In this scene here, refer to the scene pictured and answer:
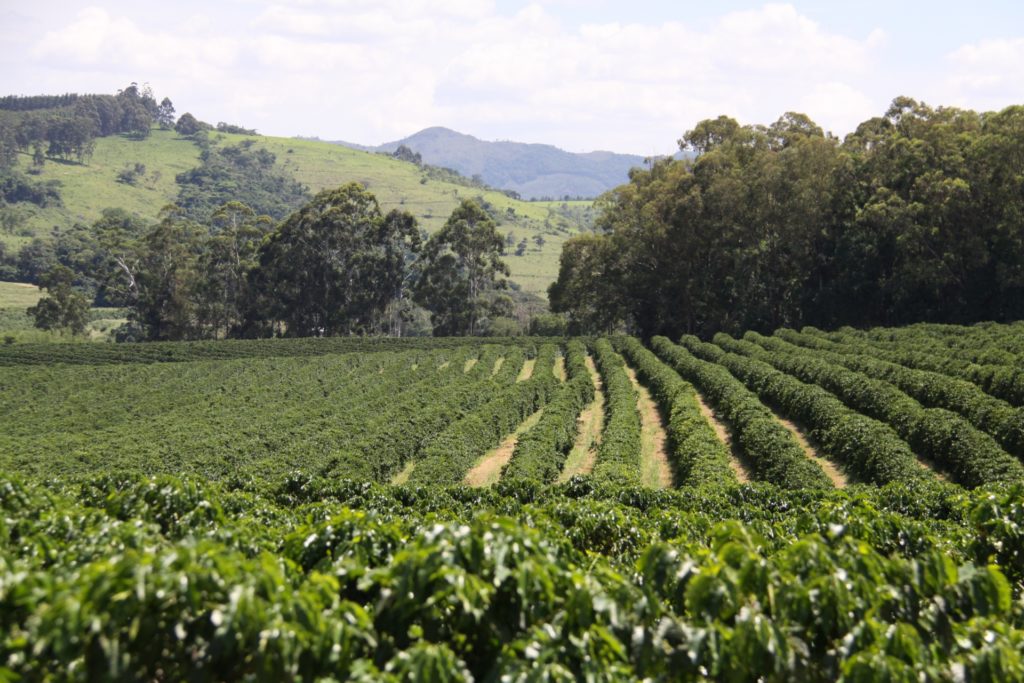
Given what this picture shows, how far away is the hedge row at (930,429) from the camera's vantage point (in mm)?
21234

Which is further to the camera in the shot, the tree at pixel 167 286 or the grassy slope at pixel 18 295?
the grassy slope at pixel 18 295

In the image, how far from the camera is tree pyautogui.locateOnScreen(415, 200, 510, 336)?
85.1m

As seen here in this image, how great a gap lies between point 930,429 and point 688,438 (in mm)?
7326

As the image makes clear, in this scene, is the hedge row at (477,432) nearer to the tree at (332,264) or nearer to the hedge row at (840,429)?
the hedge row at (840,429)

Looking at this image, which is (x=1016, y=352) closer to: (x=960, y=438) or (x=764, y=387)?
(x=764, y=387)

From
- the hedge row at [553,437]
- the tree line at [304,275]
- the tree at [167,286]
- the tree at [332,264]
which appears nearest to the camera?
the hedge row at [553,437]

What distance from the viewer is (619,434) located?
29.2 metres

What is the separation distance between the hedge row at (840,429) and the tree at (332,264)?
52.3 metres

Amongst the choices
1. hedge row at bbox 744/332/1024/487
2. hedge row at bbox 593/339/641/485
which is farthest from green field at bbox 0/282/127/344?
hedge row at bbox 744/332/1024/487

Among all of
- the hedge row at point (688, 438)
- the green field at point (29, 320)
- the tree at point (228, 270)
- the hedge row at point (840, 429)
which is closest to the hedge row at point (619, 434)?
the hedge row at point (688, 438)

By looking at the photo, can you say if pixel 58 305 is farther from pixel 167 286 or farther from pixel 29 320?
pixel 29 320

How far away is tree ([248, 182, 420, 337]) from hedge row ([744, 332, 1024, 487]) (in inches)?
2274

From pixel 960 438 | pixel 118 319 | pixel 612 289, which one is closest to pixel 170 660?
pixel 960 438

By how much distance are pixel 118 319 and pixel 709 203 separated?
8703 cm
